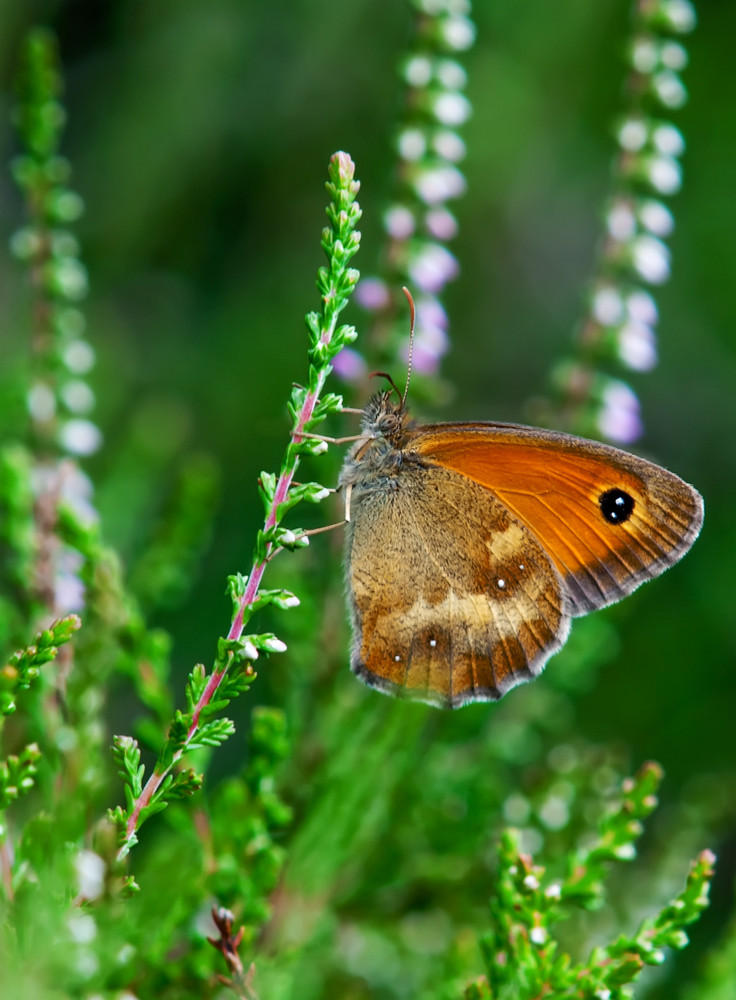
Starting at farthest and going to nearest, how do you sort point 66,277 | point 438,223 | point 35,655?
point 438,223, point 66,277, point 35,655

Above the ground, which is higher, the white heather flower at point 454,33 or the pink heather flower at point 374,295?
the white heather flower at point 454,33

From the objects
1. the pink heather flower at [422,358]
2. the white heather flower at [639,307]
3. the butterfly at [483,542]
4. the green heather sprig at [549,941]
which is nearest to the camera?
the green heather sprig at [549,941]

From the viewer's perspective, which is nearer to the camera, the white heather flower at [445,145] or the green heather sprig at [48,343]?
the green heather sprig at [48,343]

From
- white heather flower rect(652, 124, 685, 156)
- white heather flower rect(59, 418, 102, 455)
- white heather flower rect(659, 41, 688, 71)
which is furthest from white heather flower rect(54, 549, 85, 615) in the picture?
white heather flower rect(659, 41, 688, 71)

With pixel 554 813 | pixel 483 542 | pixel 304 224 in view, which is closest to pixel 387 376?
pixel 483 542

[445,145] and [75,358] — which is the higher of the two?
[445,145]

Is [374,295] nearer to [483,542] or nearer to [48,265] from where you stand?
[483,542]

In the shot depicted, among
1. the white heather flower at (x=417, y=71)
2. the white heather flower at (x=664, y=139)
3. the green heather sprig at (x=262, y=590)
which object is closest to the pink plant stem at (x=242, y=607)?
the green heather sprig at (x=262, y=590)

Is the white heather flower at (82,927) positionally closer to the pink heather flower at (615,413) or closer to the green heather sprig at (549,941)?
the green heather sprig at (549,941)
